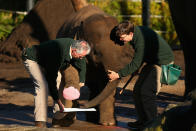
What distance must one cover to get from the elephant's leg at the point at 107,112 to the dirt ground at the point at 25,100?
142 millimetres

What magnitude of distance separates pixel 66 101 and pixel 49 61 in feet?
3.87

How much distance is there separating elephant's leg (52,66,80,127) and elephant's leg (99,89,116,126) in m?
0.40

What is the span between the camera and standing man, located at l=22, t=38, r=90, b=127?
22.7 ft

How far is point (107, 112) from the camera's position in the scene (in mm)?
8258

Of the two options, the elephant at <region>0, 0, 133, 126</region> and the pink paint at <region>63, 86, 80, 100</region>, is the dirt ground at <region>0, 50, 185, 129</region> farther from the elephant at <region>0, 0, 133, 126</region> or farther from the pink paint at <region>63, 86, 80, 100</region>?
the pink paint at <region>63, 86, 80, 100</region>

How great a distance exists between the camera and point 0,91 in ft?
39.1

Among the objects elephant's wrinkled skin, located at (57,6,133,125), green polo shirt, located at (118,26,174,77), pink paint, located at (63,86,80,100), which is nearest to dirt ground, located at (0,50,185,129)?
elephant's wrinkled skin, located at (57,6,133,125)

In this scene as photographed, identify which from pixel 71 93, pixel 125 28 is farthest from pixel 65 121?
pixel 125 28

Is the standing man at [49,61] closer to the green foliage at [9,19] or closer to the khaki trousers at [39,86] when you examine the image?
the khaki trousers at [39,86]

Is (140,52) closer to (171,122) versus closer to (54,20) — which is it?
(171,122)

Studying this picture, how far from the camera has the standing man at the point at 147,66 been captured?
7102 millimetres

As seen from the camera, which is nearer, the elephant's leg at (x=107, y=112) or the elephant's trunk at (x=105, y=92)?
the elephant's trunk at (x=105, y=92)

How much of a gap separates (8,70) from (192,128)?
405 inches

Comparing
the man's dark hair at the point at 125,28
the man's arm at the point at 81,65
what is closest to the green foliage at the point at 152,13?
the man's arm at the point at 81,65
